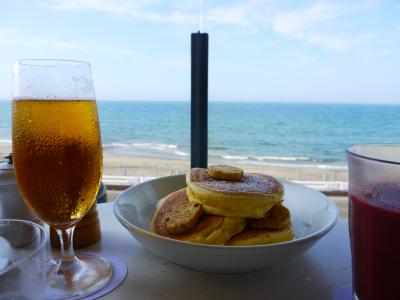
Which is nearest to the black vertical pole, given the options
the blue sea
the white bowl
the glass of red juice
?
the white bowl

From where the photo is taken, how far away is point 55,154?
0.48 meters

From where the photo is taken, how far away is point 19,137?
19.2 inches

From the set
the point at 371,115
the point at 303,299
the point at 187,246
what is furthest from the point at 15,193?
the point at 371,115

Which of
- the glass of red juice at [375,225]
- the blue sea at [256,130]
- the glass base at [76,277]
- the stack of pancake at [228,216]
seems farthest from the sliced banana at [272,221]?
the blue sea at [256,130]

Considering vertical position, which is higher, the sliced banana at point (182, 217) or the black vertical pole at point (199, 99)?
the black vertical pole at point (199, 99)

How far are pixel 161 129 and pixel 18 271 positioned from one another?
49.2 ft

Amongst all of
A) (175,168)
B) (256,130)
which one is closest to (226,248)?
Result: (175,168)

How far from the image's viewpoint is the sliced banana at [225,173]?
637 mm

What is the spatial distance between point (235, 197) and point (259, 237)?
7cm

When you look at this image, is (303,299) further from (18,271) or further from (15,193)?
(15,193)

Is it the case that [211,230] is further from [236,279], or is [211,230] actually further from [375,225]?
[375,225]

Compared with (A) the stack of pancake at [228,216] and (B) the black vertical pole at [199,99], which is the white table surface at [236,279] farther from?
(B) the black vertical pole at [199,99]

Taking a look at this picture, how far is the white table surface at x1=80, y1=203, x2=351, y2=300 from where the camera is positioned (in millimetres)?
478

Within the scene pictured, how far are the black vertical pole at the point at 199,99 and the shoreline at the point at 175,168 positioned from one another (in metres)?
7.48
